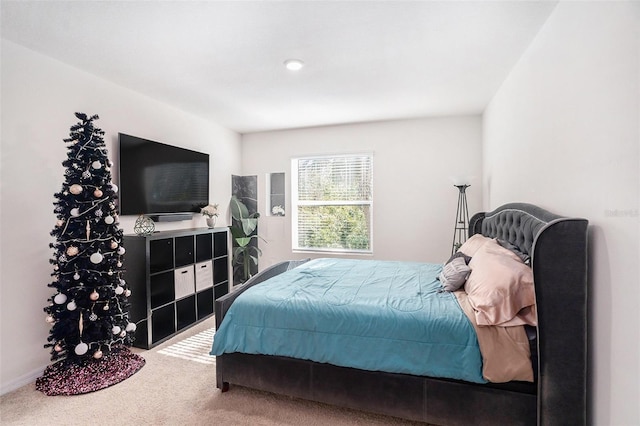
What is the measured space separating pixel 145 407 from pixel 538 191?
3.14 metres

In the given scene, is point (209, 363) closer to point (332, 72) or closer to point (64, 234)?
point (64, 234)

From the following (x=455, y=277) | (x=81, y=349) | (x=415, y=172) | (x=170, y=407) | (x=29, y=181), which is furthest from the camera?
(x=415, y=172)

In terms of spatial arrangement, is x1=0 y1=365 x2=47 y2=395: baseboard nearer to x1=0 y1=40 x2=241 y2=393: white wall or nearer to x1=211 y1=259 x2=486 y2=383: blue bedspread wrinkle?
x1=0 y1=40 x2=241 y2=393: white wall

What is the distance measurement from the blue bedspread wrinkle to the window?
2379 mm

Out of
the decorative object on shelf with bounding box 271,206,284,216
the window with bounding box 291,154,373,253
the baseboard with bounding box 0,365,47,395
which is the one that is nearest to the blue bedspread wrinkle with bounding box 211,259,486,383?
the baseboard with bounding box 0,365,47,395

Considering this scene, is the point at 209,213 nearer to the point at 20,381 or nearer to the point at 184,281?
the point at 184,281

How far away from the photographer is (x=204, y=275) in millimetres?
3885

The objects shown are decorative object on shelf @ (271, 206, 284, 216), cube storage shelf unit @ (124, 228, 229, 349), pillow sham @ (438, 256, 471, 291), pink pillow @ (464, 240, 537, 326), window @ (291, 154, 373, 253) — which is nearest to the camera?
pink pillow @ (464, 240, 537, 326)

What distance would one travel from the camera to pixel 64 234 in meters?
2.42

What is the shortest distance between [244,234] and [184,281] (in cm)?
150

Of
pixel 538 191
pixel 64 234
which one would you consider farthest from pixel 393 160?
pixel 64 234

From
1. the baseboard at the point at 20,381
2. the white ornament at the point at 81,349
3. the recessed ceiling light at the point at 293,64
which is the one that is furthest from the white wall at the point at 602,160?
the baseboard at the point at 20,381

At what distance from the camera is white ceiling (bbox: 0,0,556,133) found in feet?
6.60

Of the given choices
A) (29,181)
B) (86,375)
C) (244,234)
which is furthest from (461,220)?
(29,181)
